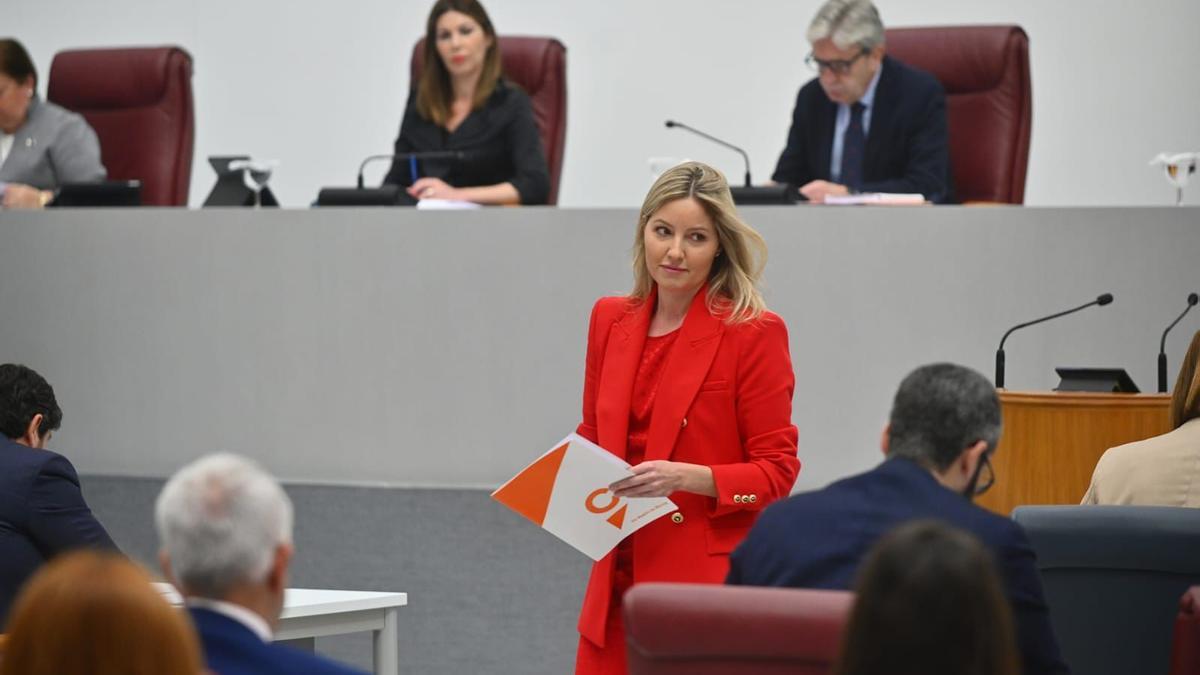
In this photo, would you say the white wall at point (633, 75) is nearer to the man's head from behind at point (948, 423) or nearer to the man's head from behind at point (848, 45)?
the man's head from behind at point (848, 45)

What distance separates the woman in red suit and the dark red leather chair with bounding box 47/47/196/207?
3.38 meters

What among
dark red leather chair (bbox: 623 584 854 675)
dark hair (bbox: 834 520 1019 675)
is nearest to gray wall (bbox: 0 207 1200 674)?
dark red leather chair (bbox: 623 584 854 675)

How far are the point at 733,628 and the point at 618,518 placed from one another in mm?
721

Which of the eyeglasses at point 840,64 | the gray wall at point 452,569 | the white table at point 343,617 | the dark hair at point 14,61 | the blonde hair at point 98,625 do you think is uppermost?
the eyeglasses at point 840,64

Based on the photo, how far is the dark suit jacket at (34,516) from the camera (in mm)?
A: 2869

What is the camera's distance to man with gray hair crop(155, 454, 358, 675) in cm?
150

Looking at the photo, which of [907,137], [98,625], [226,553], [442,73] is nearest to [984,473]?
[226,553]

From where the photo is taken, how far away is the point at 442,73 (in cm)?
511

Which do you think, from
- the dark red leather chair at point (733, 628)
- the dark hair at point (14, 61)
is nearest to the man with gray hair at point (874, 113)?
the dark hair at point (14, 61)

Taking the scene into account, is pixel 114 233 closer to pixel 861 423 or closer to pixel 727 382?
pixel 861 423

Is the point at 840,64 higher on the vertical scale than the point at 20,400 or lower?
higher

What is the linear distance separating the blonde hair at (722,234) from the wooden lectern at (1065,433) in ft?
2.84

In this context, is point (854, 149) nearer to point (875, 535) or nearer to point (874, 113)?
point (874, 113)

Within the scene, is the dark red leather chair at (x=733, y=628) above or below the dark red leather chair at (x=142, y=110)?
below
